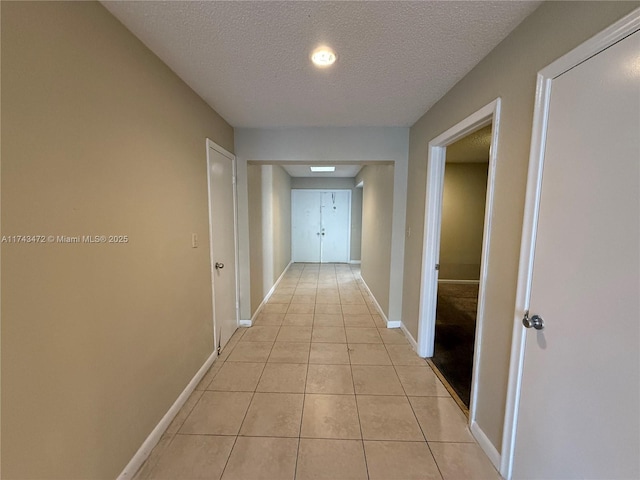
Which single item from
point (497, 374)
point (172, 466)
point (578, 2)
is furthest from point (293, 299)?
point (578, 2)

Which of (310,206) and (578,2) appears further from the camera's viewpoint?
(310,206)

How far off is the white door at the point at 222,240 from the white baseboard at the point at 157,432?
451 mm

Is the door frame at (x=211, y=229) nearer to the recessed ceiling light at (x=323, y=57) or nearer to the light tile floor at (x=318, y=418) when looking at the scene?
the light tile floor at (x=318, y=418)

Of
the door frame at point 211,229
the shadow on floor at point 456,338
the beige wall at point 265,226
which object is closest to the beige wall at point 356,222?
the beige wall at point 265,226

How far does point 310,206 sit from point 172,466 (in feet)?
19.4

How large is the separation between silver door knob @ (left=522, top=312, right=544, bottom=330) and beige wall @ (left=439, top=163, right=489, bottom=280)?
424 centimetres

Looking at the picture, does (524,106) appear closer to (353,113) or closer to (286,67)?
(286,67)

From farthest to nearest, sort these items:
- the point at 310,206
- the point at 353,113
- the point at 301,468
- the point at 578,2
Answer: the point at 310,206 < the point at 353,113 < the point at 301,468 < the point at 578,2

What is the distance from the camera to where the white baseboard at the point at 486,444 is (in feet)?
4.63

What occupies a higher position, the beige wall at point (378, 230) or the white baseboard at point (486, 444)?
the beige wall at point (378, 230)

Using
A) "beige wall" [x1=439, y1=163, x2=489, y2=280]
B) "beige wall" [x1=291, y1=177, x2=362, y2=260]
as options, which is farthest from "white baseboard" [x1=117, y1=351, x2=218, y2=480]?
"beige wall" [x1=291, y1=177, x2=362, y2=260]

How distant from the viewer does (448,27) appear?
1283 mm

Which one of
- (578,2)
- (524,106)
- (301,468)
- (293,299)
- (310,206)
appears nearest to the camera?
(578,2)

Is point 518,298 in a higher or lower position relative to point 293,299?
higher
